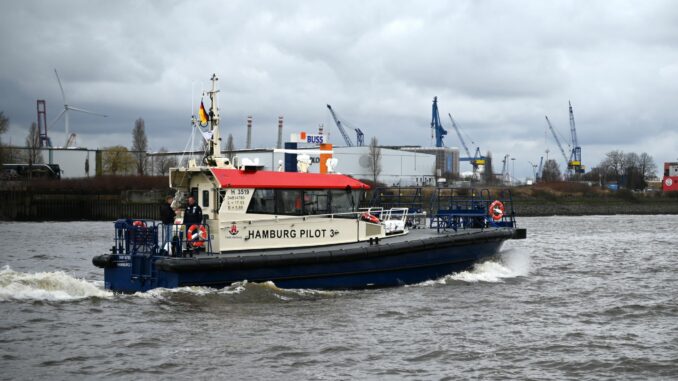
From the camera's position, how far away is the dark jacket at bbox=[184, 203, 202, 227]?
49.3 feet

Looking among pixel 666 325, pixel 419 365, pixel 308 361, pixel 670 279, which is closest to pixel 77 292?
pixel 308 361

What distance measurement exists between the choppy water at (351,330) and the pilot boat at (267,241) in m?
0.35

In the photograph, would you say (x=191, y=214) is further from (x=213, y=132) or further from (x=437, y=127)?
(x=437, y=127)

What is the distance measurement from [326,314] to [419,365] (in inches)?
129

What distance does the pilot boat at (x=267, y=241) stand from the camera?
14.9 m

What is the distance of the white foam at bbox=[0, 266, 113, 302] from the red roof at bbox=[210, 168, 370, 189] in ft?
10.8

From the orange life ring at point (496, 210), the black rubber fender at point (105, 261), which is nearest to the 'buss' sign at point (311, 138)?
the orange life ring at point (496, 210)

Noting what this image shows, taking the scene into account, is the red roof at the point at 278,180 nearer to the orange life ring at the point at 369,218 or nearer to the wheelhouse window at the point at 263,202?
the wheelhouse window at the point at 263,202

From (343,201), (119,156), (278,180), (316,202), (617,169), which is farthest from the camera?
(617,169)

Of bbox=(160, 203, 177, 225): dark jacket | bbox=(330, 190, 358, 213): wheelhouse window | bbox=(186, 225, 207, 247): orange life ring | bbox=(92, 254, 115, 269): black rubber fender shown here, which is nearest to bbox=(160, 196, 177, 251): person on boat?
bbox=(160, 203, 177, 225): dark jacket

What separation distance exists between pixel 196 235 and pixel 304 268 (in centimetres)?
222

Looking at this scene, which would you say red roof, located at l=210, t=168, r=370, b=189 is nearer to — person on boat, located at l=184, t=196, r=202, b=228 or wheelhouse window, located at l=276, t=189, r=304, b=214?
wheelhouse window, located at l=276, t=189, r=304, b=214

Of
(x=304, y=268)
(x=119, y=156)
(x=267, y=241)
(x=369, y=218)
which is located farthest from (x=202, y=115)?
(x=119, y=156)

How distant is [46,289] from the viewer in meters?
15.5
